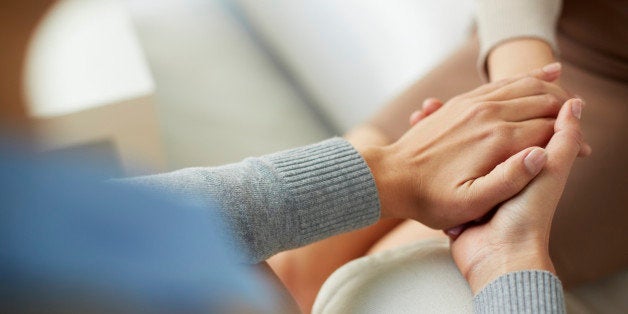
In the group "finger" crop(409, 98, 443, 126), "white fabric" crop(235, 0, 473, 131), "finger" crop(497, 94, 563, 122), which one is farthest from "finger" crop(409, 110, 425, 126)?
"white fabric" crop(235, 0, 473, 131)

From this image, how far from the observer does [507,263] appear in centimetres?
65

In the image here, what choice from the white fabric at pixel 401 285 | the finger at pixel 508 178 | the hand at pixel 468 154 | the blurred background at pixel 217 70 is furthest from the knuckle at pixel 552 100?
the blurred background at pixel 217 70

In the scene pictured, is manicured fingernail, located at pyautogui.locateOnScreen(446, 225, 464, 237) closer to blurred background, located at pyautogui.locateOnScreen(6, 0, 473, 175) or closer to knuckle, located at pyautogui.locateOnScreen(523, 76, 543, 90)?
knuckle, located at pyautogui.locateOnScreen(523, 76, 543, 90)

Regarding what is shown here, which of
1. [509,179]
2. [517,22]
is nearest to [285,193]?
[509,179]

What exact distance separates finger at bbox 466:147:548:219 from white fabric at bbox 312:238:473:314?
82 millimetres

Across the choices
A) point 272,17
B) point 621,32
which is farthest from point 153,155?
point 621,32

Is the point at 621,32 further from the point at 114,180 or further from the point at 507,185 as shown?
the point at 114,180

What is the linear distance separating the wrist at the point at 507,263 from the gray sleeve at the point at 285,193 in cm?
12

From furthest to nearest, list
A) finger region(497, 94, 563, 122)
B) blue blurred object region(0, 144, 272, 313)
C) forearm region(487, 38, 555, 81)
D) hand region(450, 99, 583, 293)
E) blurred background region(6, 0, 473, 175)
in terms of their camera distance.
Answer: blurred background region(6, 0, 473, 175)
forearm region(487, 38, 555, 81)
finger region(497, 94, 563, 122)
hand region(450, 99, 583, 293)
blue blurred object region(0, 144, 272, 313)

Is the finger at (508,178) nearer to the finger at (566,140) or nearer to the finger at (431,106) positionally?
the finger at (566,140)

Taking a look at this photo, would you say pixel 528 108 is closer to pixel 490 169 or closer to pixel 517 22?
pixel 490 169

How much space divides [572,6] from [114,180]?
0.69 meters

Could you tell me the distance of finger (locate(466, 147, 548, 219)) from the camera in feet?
2.23

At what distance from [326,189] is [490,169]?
19 centimetres
